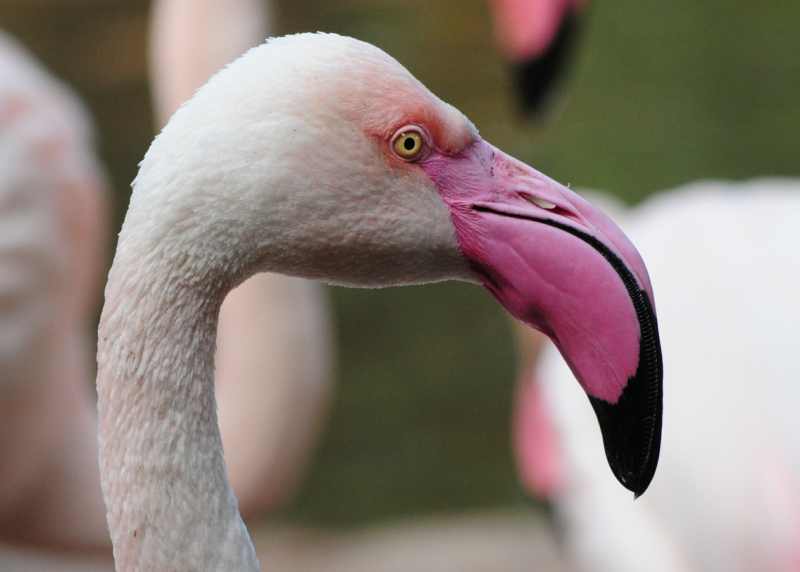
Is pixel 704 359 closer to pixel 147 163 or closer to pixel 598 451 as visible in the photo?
pixel 598 451

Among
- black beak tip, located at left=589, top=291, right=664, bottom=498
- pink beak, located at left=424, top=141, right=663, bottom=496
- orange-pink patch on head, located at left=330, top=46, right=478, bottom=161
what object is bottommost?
black beak tip, located at left=589, top=291, right=664, bottom=498

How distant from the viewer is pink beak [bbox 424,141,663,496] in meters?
1.46

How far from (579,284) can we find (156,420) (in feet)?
1.53

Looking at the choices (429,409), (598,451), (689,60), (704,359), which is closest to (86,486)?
(598,451)

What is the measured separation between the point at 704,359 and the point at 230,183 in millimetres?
2089

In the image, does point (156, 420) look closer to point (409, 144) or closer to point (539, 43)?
point (409, 144)

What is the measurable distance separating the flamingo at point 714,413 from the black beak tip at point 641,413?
1648 mm

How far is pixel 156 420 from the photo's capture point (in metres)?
1.45

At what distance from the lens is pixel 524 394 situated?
14.0 feet

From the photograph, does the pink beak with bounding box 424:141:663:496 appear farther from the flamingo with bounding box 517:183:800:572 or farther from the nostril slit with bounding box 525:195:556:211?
the flamingo with bounding box 517:183:800:572

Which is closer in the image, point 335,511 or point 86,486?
point 86,486

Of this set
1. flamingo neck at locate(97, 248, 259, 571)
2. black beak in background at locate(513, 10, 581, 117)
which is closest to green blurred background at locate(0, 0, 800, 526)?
black beak in background at locate(513, 10, 581, 117)

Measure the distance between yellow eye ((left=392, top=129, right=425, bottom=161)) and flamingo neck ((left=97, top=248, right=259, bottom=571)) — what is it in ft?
0.79

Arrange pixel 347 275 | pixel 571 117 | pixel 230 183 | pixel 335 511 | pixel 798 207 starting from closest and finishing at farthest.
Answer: pixel 230 183, pixel 347 275, pixel 798 207, pixel 335 511, pixel 571 117
